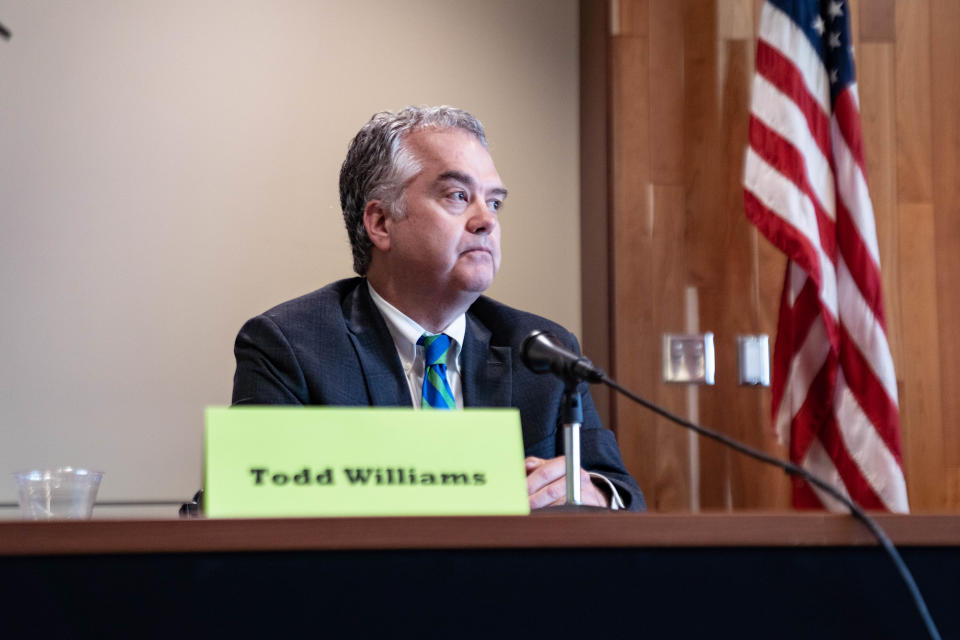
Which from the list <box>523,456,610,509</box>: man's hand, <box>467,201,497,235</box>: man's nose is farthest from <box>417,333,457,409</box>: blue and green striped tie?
<box>523,456,610,509</box>: man's hand

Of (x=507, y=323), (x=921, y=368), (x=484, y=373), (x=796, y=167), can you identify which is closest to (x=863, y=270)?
(x=796, y=167)

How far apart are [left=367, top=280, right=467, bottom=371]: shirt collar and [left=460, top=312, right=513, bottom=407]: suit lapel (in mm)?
20

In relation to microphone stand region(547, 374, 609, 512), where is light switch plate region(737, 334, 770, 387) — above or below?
above

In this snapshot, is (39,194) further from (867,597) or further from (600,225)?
(867,597)

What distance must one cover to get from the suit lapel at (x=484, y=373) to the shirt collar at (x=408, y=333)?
0.07ft

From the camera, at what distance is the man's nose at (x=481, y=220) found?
6.70ft

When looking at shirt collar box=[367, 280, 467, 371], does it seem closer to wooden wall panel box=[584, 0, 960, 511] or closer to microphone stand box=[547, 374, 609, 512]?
microphone stand box=[547, 374, 609, 512]

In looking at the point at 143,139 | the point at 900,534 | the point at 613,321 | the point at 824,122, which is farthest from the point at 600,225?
the point at 900,534

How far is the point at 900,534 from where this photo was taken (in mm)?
882

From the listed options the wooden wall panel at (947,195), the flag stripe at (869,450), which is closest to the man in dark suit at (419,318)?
the flag stripe at (869,450)

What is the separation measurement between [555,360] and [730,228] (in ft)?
6.40

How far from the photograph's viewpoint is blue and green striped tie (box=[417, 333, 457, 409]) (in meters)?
1.88

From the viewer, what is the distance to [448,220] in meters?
2.04

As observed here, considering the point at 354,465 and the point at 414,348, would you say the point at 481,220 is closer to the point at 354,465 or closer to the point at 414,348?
the point at 414,348
